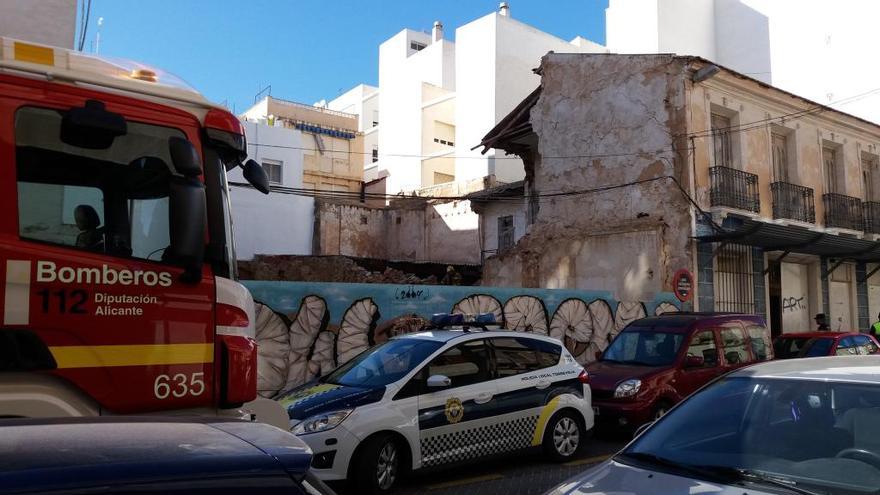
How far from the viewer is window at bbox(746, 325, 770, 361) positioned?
10.2 meters

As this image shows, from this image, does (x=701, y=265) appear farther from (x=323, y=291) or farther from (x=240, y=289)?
(x=240, y=289)

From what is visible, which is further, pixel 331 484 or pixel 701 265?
pixel 701 265

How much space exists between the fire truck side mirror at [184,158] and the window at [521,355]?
4.44 metres

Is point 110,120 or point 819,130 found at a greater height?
point 819,130

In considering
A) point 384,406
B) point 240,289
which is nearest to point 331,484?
point 384,406

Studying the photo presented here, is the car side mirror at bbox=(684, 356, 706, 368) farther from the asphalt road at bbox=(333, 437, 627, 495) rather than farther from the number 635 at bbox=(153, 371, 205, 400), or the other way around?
the number 635 at bbox=(153, 371, 205, 400)

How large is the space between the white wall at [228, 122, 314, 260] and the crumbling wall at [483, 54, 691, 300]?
1232 cm

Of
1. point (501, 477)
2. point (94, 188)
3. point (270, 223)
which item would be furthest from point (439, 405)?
point (270, 223)

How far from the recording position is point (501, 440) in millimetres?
7070

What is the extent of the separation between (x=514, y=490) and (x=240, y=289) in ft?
12.0

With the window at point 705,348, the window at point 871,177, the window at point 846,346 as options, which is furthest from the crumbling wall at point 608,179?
the window at point 871,177

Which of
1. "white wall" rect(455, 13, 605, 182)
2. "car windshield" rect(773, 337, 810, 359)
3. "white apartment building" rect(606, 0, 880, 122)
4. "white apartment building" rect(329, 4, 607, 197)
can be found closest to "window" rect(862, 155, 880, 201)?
"white apartment building" rect(606, 0, 880, 122)

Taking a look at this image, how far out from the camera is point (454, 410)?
6.75 m

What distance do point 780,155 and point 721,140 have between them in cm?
322
